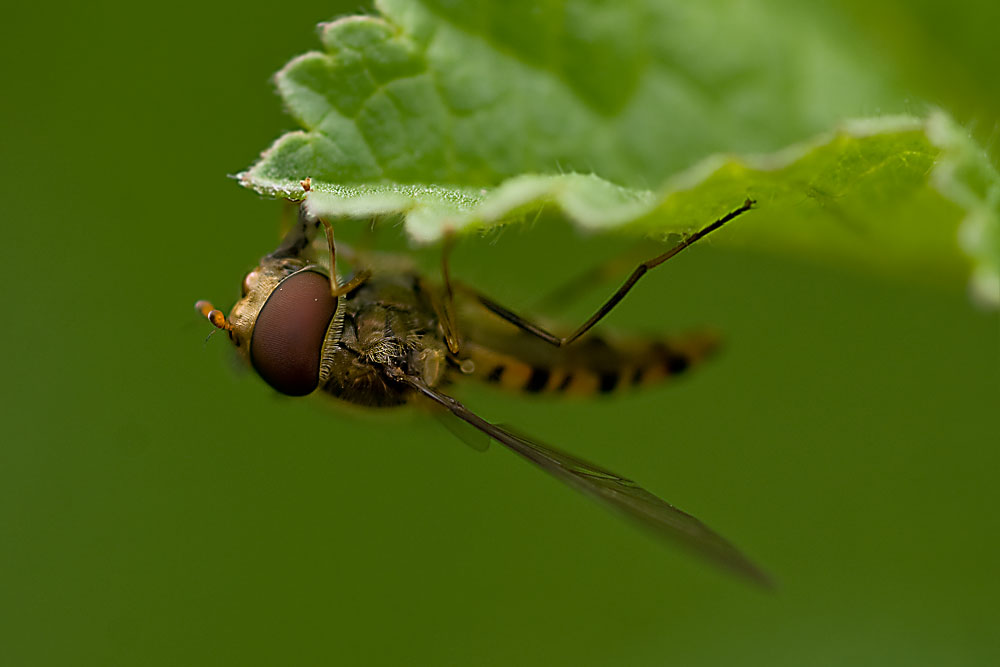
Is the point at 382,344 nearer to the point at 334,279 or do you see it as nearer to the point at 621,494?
the point at 334,279

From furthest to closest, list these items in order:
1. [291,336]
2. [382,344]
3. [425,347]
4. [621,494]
Answer: [425,347] → [382,344] → [291,336] → [621,494]

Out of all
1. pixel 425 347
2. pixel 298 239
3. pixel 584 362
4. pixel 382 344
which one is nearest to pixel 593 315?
pixel 584 362

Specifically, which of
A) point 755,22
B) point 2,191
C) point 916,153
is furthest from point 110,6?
point 916,153

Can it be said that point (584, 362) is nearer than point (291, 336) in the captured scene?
No

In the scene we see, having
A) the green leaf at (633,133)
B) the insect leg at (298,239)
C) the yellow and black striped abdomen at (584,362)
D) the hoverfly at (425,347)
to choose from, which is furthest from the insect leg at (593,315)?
the insect leg at (298,239)

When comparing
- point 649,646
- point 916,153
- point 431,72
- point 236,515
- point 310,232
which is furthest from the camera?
point 236,515

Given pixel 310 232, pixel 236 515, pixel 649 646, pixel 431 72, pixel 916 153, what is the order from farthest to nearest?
pixel 236 515 < pixel 649 646 < pixel 310 232 < pixel 431 72 < pixel 916 153

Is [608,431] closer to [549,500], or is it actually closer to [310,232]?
[549,500]
